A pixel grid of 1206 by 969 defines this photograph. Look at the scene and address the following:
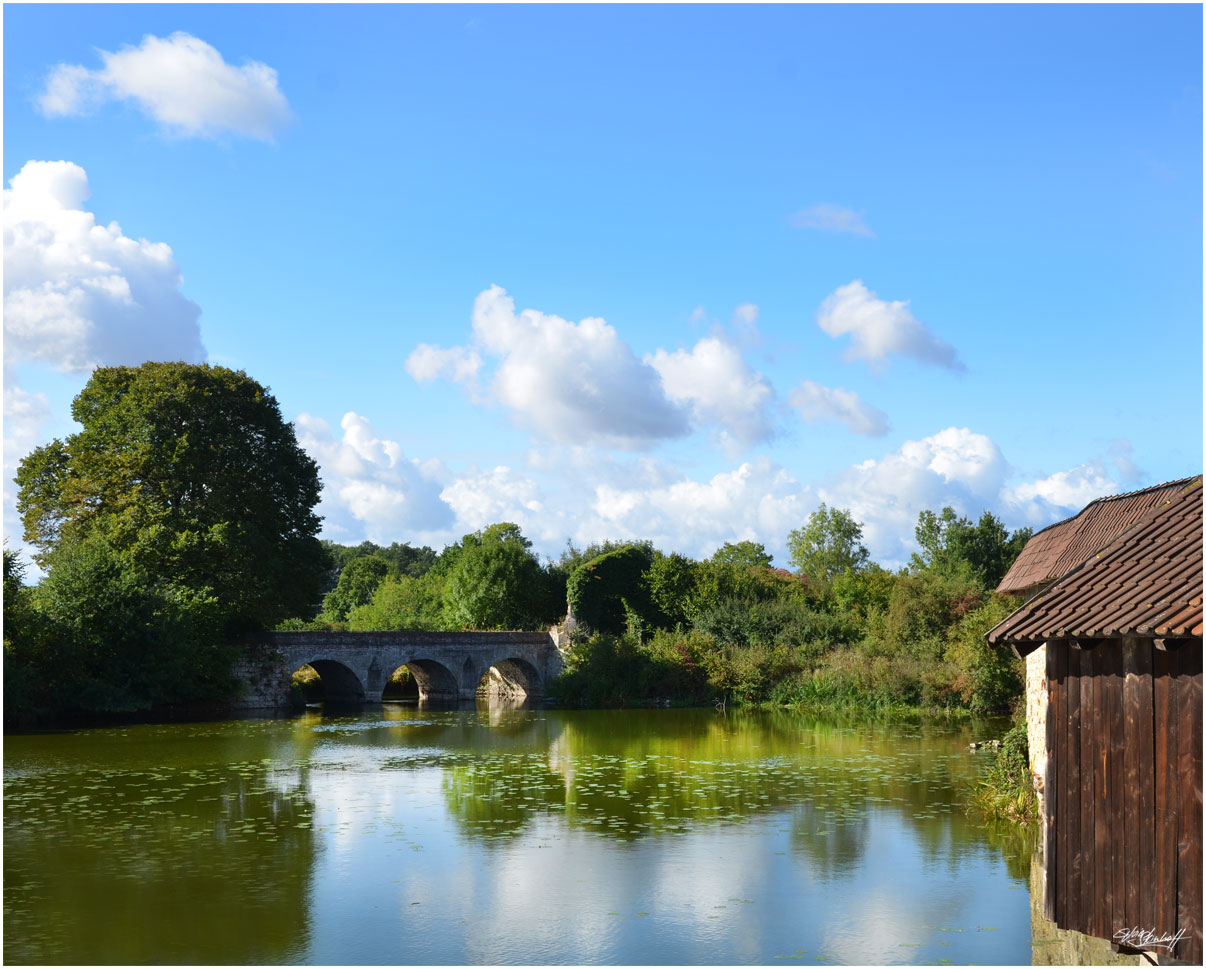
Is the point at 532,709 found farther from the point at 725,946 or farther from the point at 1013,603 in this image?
the point at 725,946

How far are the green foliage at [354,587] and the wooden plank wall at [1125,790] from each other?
203ft

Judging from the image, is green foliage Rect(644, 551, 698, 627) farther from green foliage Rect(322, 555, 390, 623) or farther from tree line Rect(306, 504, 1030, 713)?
green foliage Rect(322, 555, 390, 623)

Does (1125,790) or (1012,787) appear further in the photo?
(1012,787)

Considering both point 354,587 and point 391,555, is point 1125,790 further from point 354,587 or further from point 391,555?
point 391,555

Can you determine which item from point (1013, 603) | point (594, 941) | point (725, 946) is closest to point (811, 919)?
point (725, 946)

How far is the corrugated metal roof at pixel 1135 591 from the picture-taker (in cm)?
670

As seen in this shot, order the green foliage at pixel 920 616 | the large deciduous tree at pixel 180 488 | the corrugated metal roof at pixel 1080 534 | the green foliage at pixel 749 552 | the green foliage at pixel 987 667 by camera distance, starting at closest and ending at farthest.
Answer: the corrugated metal roof at pixel 1080 534 < the green foliage at pixel 987 667 < the large deciduous tree at pixel 180 488 < the green foliage at pixel 920 616 < the green foliage at pixel 749 552

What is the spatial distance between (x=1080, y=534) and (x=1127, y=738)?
27.6 ft

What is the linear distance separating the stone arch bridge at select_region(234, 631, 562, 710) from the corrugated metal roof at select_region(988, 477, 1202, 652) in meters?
29.6

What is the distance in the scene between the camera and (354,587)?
224 ft

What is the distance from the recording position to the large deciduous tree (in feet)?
104

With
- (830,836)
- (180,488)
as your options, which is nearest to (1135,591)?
(830,836)

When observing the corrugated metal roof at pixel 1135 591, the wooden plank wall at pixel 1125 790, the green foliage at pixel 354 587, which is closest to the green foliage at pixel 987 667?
the corrugated metal roof at pixel 1135 591
